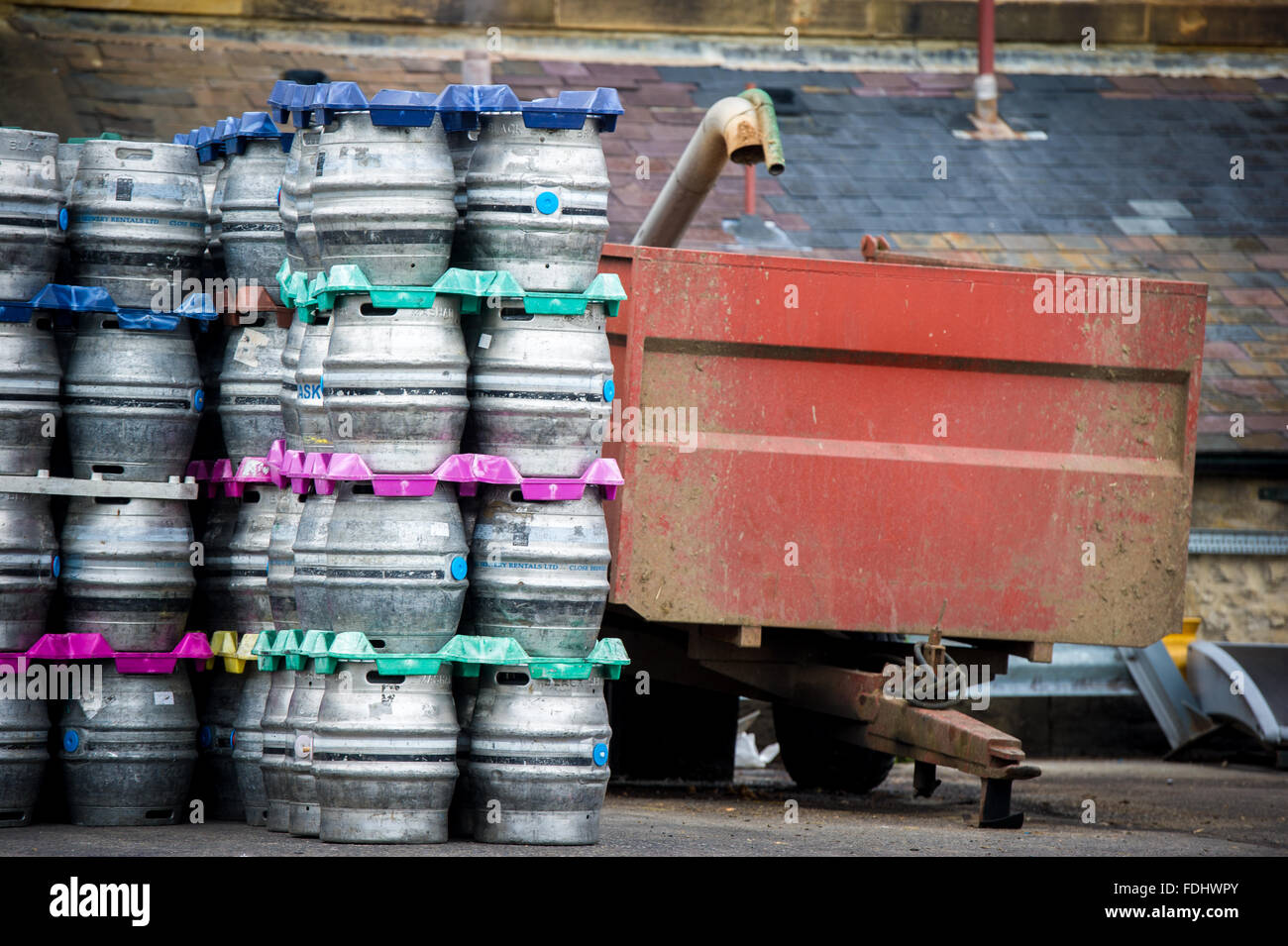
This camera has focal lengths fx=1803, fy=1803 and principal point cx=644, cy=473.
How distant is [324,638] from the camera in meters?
5.62

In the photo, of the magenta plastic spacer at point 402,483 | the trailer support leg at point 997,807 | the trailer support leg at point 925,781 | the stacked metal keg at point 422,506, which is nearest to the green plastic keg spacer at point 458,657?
the stacked metal keg at point 422,506

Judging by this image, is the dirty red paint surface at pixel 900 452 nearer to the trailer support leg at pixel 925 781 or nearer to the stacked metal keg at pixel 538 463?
the trailer support leg at pixel 925 781

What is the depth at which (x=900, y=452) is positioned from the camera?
7.82 metres

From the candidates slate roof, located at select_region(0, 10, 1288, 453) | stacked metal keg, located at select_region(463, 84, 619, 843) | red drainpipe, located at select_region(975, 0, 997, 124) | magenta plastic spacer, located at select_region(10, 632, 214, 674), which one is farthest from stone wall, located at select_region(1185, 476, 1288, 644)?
magenta plastic spacer, located at select_region(10, 632, 214, 674)

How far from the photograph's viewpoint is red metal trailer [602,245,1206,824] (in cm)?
754

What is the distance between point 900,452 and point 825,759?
2.17 m

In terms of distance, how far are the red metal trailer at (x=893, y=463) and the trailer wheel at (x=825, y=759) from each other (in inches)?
42.1

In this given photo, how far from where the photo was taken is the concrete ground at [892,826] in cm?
568

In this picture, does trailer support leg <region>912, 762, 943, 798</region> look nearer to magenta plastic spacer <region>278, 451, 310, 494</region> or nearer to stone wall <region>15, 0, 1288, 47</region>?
magenta plastic spacer <region>278, 451, 310, 494</region>

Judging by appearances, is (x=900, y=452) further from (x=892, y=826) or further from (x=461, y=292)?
(x=461, y=292)

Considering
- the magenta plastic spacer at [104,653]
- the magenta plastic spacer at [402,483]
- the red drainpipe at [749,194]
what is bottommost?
the magenta plastic spacer at [104,653]
